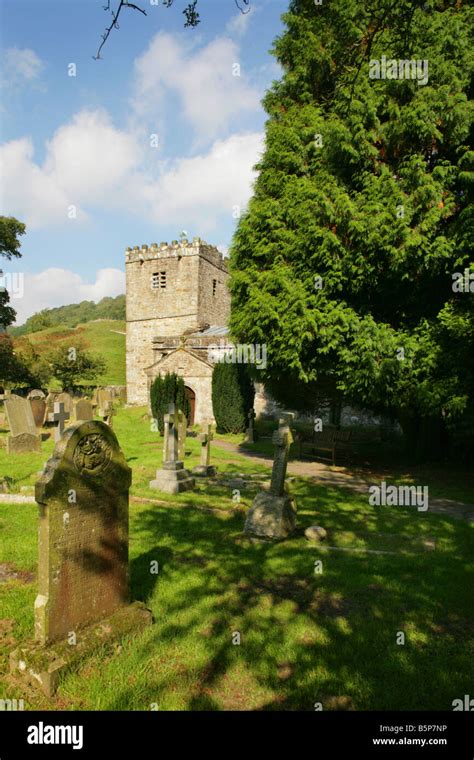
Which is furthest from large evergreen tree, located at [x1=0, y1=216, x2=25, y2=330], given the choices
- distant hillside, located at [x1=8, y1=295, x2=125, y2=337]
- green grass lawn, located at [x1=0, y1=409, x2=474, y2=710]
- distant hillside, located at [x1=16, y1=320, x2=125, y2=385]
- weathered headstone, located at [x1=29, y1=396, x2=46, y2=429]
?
distant hillside, located at [x1=8, y1=295, x2=125, y2=337]

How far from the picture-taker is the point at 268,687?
11.6ft

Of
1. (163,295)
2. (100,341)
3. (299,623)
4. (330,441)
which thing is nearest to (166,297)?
(163,295)

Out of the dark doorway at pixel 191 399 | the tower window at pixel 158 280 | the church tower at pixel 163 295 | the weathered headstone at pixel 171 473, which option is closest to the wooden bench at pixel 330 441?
the weathered headstone at pixel 171 473

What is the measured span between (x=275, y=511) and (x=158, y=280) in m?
30.7

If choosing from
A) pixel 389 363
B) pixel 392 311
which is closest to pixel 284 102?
pixel 392 311

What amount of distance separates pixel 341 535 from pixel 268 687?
151 inches

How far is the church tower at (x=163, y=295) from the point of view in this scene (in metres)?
33.9

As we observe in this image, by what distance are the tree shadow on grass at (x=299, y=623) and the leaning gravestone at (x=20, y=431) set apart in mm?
8290

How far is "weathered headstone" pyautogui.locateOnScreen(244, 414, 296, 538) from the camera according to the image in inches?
271

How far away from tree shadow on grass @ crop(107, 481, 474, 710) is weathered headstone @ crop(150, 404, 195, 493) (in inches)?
99.4

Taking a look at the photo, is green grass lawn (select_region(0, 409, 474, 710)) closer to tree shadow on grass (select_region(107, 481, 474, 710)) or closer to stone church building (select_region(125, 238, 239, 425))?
tree shadow on grass (select_region(107, 481, 474, 710))

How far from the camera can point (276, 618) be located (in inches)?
179

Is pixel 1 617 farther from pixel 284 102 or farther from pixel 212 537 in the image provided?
pixel 284 102

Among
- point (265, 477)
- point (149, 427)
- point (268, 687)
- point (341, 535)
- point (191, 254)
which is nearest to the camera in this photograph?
point (268, 687)
